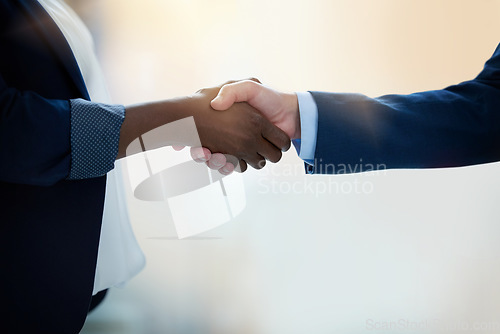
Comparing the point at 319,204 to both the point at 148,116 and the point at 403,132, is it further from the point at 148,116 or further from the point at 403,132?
the point at 148,116

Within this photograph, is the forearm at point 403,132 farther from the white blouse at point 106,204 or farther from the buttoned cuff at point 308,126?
the white blouse at point 106,204

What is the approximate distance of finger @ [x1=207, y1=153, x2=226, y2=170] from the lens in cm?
92

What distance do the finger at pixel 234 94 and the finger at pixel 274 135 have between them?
0.08 metres

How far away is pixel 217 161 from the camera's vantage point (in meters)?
0.93

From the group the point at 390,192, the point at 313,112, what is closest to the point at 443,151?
the point at 313,112

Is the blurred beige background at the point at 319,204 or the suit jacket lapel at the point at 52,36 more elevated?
the suit jacket lapel at the point at 52,36

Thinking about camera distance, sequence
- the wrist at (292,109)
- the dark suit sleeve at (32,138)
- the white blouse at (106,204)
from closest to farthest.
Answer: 1. the dark suit sleeve at (32,138)
2. the white blouse at (106,204)
3. the wrist at (292,109)

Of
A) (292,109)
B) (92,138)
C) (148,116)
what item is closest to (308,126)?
(292,109)

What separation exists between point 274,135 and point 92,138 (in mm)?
461

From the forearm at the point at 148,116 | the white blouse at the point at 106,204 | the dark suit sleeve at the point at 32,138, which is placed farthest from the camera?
the white blouse at the point at 106,204

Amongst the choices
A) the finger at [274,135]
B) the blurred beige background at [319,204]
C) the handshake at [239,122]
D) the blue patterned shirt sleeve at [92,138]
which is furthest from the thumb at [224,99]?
the blurred beige background at [319,204]

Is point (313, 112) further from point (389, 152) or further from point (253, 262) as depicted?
point (253, 262)

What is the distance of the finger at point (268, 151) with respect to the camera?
95cm

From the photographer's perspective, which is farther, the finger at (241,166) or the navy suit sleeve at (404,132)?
the finger at (241,166)
